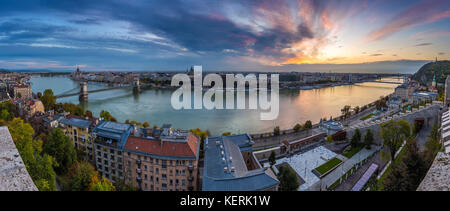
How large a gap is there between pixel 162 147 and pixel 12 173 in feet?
7.17

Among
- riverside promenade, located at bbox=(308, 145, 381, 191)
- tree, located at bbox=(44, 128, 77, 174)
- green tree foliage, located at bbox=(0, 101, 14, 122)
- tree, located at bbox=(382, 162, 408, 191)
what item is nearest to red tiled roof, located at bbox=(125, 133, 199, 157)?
tree, located at bbox=(44, 128, 77, 174)

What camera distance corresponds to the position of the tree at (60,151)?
341cm

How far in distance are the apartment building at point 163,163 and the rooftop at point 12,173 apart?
1903mm

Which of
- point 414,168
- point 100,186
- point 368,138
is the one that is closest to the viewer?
point 100,186

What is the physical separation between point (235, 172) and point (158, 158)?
1.18m

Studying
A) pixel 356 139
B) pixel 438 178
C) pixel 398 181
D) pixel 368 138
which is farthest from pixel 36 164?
pixel 368 138

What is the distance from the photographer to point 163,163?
10.5ft

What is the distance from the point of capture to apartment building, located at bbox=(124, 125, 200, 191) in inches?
125

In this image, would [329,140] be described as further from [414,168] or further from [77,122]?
[77,122]

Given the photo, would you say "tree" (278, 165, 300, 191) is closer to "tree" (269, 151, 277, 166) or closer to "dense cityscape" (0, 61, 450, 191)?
"dense cityscape" (0, 61, 450, 191)

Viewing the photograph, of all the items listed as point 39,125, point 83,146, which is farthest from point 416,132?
point 39,125

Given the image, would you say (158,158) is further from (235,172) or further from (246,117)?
(246,117)

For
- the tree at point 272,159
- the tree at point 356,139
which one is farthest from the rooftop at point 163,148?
the tree at point 356,139

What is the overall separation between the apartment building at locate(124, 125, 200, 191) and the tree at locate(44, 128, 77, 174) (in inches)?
35.8
